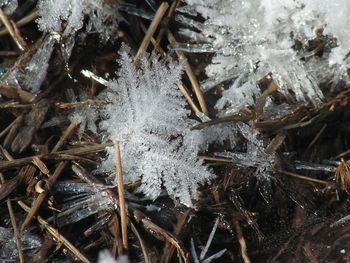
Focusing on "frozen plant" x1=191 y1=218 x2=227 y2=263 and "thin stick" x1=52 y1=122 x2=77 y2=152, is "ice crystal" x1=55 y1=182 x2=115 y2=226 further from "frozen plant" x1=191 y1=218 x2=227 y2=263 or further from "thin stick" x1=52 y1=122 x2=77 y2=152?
"frozen plant" x1=191 y1=218 x2=227 y2=263

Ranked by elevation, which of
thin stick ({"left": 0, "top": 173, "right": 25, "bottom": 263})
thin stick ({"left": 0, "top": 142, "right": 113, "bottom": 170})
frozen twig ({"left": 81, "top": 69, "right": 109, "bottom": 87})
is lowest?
thin stick ({"left": 0, "top": 173, "right": 25, "bottom": 263})

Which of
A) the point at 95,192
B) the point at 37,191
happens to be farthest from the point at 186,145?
the point at 37,191

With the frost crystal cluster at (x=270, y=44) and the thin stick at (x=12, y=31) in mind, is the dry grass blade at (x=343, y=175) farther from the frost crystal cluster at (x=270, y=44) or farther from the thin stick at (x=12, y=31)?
the thin stick at (x=12, y=31)

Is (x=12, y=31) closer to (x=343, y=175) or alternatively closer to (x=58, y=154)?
(x=58, y=154)

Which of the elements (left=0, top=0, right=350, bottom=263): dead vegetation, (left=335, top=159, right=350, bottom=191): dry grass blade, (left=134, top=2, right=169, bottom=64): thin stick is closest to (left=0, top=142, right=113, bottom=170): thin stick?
(left=0, top=0, right=350, bottom=263): dead vegetation

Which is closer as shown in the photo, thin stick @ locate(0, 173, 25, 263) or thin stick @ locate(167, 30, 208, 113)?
thin stick @ locate(0, 173, 25, 263)

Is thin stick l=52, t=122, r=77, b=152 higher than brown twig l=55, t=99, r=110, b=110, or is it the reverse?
brown twig l=55, t=99, r=110, b=110

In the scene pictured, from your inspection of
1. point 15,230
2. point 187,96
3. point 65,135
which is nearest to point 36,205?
point 15,230

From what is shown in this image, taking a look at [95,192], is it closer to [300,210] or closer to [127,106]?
[127,106]
